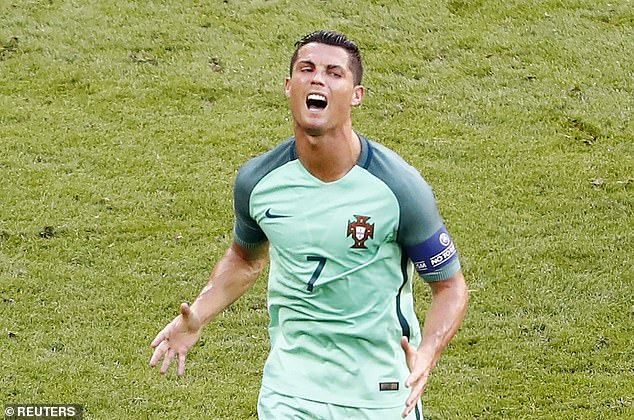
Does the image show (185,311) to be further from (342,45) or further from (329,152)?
(342,45)

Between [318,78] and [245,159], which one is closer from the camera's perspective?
[318,78]

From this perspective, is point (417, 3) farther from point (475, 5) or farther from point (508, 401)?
point (508, 401)

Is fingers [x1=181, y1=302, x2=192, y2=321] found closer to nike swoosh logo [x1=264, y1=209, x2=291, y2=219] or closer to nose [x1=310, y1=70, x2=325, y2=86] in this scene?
nike swoosh logo [x1=264, y1=209, x2=291, y2=219]

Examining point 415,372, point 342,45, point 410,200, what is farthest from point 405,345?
Answer: point 342,45

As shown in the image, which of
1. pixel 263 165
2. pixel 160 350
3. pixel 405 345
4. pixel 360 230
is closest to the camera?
pixel 405 345

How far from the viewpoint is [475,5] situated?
15.0 meters

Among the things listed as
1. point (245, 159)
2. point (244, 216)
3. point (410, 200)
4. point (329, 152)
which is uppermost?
point (329, 152)

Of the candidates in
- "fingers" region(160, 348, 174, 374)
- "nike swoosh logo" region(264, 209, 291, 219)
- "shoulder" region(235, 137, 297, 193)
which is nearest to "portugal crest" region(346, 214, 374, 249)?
"nike swoosh logo" region(264, 209, 291, 219)

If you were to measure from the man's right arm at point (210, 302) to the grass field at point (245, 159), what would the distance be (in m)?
2.32

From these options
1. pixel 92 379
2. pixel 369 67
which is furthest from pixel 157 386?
pixel 369 67

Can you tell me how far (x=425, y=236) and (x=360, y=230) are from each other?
0.89 feet

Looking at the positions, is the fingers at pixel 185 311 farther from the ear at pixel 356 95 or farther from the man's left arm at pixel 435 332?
the ear at pixel 356 95

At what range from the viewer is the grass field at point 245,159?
8.97 meters

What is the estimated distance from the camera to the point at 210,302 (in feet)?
20.4
